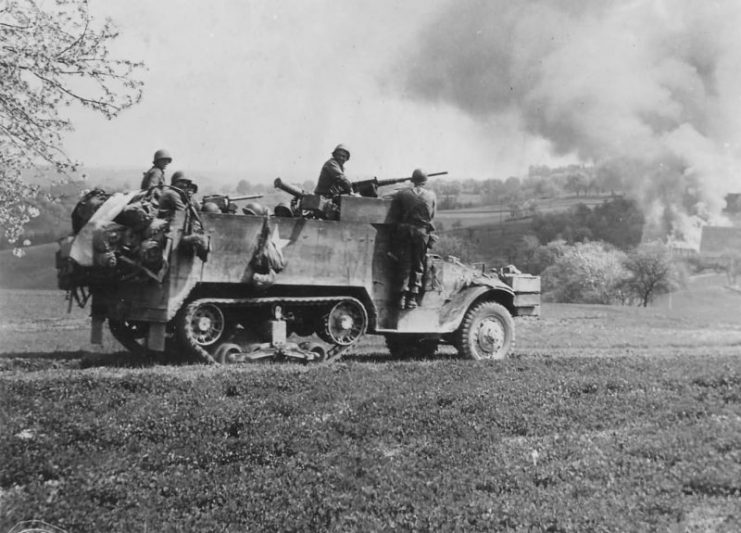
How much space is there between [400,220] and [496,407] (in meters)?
4.66

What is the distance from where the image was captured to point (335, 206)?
11797 mm

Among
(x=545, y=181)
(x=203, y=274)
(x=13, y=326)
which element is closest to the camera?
(x=203, y=274)

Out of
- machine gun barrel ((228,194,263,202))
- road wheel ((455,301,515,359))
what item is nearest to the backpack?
machine gun barrel ((228,194,263,202))

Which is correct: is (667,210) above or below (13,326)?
above

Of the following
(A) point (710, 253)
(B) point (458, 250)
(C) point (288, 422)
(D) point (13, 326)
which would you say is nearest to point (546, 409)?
Answer: (C) point (288, 422)

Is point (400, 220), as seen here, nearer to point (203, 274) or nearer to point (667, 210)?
point (203, 274)

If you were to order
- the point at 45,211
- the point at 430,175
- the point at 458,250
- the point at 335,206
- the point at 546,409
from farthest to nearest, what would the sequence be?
1. the point at 458,250
2. the point at 45,211
3. the point at 430,175
4. the point at 335,206
5. the point at 546,409

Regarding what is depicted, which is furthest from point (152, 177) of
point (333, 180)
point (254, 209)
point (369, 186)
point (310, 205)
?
point (369, 186)

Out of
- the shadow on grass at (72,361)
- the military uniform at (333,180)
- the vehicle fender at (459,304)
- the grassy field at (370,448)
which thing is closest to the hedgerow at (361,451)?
the grassy field at (370,448)

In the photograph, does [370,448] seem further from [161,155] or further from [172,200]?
[161,155]

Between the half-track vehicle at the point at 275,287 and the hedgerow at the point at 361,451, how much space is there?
1228 millimetres

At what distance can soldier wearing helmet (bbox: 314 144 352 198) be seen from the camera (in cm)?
1233

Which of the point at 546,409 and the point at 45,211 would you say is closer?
the point at 546,409

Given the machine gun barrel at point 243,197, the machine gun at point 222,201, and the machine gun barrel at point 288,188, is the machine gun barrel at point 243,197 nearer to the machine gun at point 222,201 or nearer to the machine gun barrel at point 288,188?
the machine gun at point 222,201
